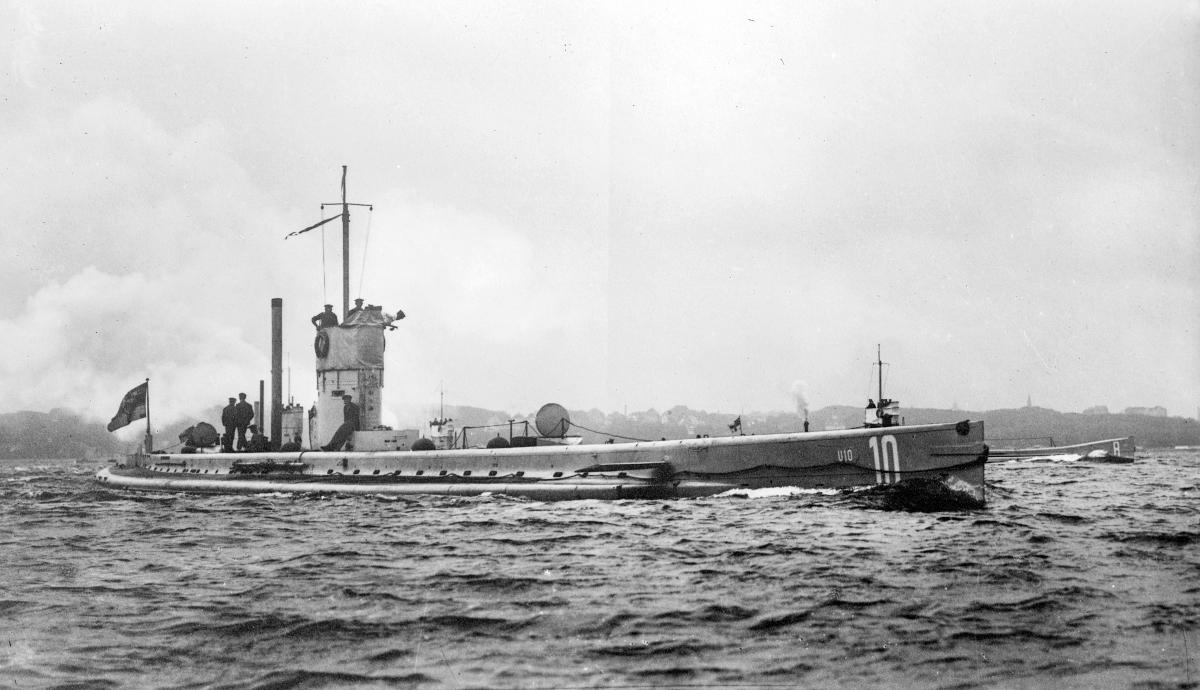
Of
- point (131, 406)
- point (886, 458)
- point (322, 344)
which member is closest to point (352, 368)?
point (322, 344)

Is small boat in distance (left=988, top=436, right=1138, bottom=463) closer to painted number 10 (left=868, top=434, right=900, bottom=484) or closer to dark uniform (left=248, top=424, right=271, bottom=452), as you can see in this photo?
painted number 10 (left=868, top=434, right=900, bottom=484)

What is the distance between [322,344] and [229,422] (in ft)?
21.5

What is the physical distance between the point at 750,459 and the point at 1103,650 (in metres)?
14.6

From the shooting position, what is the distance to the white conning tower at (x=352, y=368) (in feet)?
105

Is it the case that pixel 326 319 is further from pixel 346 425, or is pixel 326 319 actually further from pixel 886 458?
pixel 886 458

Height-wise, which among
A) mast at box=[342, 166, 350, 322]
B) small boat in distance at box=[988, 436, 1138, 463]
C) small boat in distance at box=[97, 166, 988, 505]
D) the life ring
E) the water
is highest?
mast at box=[342, 166, 350, 322]

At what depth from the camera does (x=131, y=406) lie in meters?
36.7

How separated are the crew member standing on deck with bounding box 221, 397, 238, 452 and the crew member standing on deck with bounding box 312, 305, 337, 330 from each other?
5.89 metres

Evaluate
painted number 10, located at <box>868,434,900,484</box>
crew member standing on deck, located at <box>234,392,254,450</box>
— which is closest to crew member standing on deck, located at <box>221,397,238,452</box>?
crew member standing on deck, located at <box>234,392,254,450</box>

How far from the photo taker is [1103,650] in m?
8.20

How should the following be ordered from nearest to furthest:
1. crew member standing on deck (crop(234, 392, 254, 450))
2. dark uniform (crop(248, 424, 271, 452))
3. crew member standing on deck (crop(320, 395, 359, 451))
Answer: crew member standing on deck (crop(320, 395, 359, 451)) < dark uniform (crop(248, 424, 271, 452)) < crew member standing on deck (crop(234, 392, 254, 450))

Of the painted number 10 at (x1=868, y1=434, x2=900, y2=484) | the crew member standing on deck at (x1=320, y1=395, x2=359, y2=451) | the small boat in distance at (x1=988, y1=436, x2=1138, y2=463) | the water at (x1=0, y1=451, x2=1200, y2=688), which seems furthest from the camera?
the small boat in distance at (x1=988, y1=436, x2=1138, y2=463)

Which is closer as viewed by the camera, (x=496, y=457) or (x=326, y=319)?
(x=496, y=457)

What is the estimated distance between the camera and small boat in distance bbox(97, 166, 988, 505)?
20.7 metres
